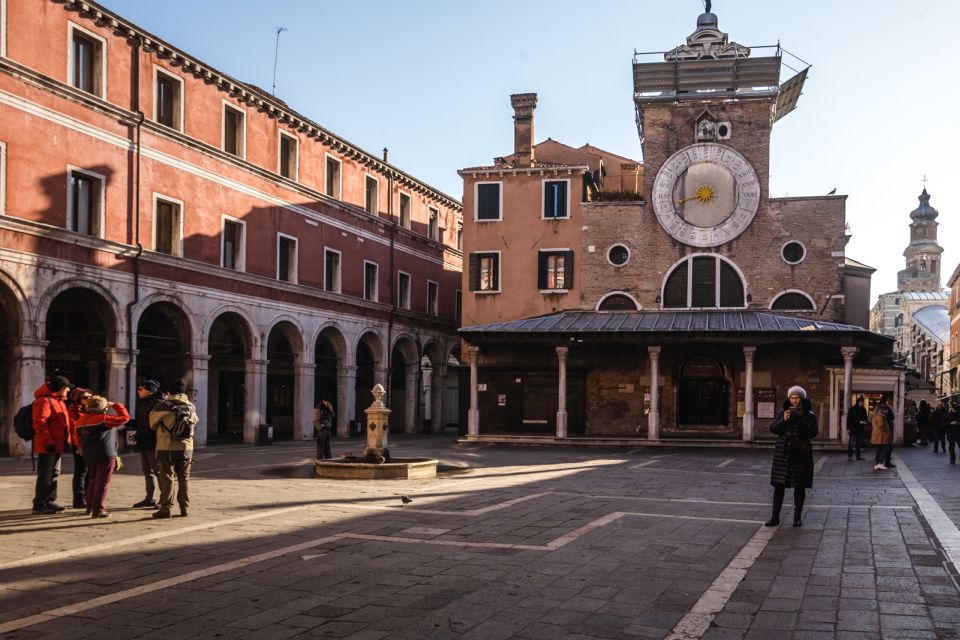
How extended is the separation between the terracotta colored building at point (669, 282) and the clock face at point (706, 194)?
5 cm

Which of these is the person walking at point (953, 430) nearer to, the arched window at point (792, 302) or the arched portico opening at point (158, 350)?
the arched window at point (792, 302)

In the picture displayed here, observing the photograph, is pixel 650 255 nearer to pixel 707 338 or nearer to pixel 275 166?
pixel 707 338

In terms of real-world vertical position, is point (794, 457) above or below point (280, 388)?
above

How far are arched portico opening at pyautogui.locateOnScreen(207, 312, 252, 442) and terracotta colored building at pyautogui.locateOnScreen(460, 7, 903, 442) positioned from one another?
903 centimetres

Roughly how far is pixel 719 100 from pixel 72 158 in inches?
859

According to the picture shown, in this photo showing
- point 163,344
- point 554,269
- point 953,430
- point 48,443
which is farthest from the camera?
point 554,269

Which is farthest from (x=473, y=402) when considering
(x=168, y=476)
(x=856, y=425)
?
Answer: (x=168, y=476)

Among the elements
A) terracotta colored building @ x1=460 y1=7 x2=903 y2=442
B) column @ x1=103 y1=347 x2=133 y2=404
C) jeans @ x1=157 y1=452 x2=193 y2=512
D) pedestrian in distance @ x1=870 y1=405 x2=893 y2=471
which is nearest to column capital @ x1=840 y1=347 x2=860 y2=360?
terracotta colored building @ x1=460 y1=7 x2=903 y2=442

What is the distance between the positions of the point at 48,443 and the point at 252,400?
18539 mm

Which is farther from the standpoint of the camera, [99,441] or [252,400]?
[252,400]

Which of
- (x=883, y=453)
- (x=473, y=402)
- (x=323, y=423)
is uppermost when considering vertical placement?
(x=323, y=423)

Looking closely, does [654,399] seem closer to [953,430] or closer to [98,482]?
[953,430]

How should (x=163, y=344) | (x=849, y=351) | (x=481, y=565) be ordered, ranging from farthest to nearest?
(x=163, y=344) < (x=849, y=351) < (x=481, y=565)

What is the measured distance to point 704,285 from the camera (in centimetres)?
3216
